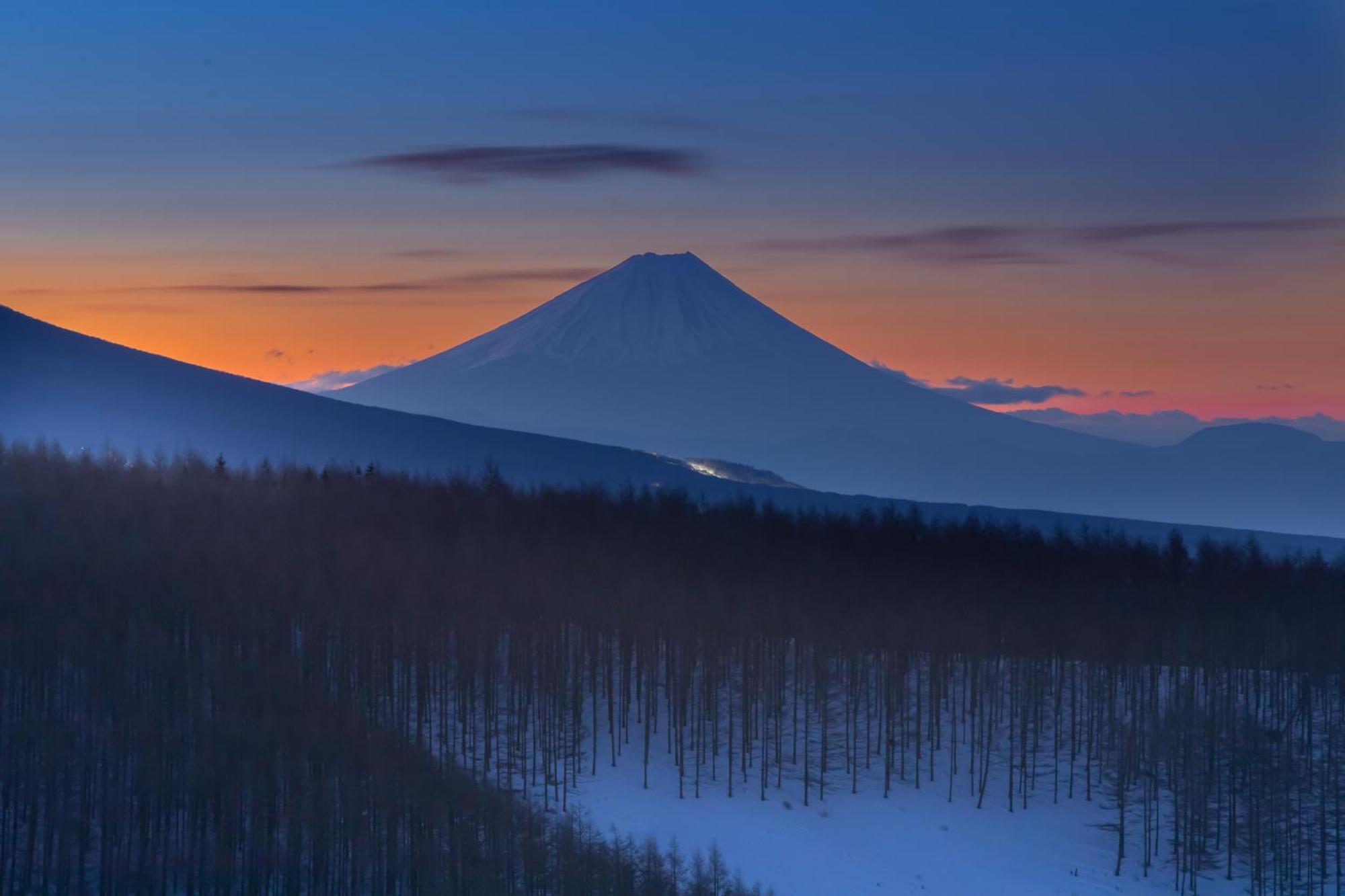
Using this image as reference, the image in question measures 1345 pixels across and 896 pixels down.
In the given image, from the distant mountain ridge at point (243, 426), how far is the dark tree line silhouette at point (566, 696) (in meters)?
68.1

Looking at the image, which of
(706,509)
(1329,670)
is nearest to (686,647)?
(1329,670)

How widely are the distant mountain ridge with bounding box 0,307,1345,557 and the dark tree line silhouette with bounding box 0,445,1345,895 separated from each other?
68.1m

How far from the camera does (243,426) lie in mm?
147375

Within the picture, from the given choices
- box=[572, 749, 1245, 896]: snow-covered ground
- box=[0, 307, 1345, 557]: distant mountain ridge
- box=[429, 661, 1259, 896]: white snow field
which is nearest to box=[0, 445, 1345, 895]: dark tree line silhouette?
box=[429, 661, 1259, 896]: white snow field

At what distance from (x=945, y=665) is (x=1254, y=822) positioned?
11238mm

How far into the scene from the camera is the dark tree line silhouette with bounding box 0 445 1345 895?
114 ft

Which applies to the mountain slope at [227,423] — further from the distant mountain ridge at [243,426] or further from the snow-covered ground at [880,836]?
the snow-covered ground at [880,836]

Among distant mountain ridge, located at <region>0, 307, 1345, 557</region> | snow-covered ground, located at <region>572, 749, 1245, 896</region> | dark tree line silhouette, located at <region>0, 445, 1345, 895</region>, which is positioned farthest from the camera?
distant mountain ridge, located at <region>0, 307, 1345, 557</region>

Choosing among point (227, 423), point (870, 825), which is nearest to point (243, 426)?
point (227, 423)

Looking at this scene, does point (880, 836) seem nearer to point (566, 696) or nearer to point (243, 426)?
point (566, 696)

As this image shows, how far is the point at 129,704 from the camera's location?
3966cm

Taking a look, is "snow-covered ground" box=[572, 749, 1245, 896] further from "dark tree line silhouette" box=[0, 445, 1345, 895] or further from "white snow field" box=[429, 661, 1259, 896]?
"dark tree line silhouette" box=[0, 445, 1345, 895]

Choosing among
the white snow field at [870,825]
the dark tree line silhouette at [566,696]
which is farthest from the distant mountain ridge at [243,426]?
the white snow field at [870,825]

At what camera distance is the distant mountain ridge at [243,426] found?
441ft
